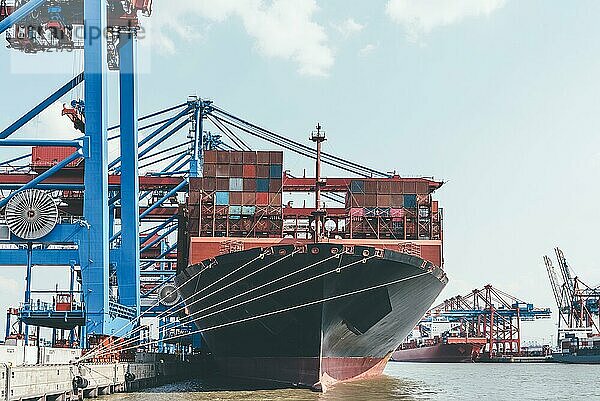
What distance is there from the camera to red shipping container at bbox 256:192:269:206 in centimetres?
3522

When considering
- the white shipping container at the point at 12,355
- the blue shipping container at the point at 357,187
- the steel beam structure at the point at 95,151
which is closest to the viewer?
the white shipping container at the point at 12,355

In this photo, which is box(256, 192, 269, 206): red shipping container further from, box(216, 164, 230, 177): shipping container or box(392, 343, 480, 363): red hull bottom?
box(392, 343, 480, 363): red hull bottom

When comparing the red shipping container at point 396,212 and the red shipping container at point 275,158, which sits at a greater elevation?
the red shipping container at point 275,158

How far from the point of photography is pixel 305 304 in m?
26.0

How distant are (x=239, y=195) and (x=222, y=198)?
766mm

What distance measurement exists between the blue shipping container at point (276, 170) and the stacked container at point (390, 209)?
11.5ft

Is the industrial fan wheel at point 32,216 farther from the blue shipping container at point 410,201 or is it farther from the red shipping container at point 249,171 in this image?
the blue shipping container at point 410,201

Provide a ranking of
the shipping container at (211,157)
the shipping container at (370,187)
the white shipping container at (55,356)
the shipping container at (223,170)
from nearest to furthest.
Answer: the white shipping container at (55,356) → the shipping container at (223,170) → the shipping container at (211,157) → the shipping container at (370,187)

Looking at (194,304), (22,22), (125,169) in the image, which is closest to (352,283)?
(194,304)

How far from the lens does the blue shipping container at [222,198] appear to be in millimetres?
35438

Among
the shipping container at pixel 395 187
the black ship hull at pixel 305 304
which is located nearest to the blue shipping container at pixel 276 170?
the shipping container at pixel 395 187

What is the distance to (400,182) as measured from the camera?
37.4 m

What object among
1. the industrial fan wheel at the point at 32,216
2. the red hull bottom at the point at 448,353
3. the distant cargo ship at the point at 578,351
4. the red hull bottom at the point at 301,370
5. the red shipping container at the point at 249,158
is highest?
the red shipping container at the point at 249,158

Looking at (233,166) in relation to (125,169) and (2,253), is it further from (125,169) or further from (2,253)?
(2,253)
